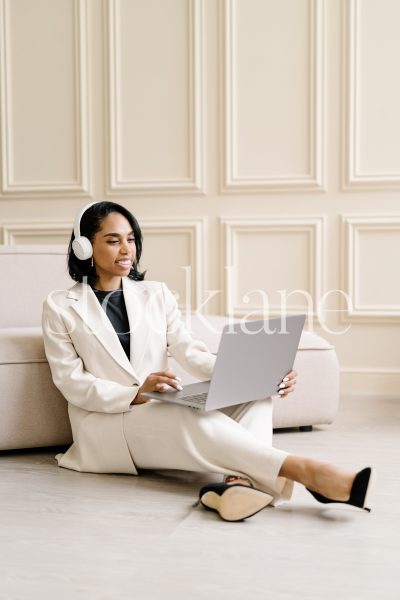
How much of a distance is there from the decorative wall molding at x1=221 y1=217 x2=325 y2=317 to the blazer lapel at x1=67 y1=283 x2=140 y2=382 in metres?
1.62

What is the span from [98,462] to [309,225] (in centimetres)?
195

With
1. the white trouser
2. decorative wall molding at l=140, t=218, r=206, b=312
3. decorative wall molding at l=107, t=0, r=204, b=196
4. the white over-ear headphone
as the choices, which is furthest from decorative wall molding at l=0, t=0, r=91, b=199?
the white trouser

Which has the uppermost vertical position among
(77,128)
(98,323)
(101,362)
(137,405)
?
(77,128)

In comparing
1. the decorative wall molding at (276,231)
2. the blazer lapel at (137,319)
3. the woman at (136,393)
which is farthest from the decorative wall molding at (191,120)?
the blazer lapel at (137,319)

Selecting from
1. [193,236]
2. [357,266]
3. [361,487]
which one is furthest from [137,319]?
[357,266]

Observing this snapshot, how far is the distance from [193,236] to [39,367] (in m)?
1.57

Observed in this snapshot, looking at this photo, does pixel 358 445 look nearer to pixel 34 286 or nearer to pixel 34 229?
pixel 34 286

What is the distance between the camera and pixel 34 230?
3.90 meters

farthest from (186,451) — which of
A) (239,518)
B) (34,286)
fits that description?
(34,286)

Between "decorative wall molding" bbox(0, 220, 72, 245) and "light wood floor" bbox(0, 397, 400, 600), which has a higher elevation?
"decorative wall molding" bbox(0, 220, 72, 245)

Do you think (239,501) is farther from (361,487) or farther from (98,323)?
(98,323)

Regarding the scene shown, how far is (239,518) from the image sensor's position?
5.56ft

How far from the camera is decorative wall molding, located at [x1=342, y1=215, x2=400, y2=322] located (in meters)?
3.60

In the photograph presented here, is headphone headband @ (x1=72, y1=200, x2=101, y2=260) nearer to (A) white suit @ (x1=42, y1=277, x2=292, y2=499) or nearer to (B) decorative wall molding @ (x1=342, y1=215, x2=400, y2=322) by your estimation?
(A) white suit @ (x1=42, y1=277, x2=292, y2=499)
